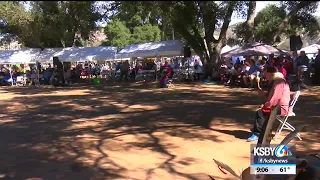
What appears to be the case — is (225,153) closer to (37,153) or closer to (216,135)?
(216,135)

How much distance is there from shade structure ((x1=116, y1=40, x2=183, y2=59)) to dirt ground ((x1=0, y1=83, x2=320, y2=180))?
11.4 metres

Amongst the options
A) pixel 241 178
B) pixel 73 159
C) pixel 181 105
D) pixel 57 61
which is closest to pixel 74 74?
pixel 57 61

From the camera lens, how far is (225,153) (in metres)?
6.46

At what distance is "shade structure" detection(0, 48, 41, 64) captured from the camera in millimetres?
26531

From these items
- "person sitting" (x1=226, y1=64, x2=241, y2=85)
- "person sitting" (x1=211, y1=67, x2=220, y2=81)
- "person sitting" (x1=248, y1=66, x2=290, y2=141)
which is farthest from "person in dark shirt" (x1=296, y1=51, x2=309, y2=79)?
"person sitting" (x1=248, y1=66, x2=290, y2=141)

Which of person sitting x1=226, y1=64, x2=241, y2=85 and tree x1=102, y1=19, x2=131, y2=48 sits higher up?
tree x1=102, y1=19, x2=131, y2=48

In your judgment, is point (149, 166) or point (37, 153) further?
point (37, 153)

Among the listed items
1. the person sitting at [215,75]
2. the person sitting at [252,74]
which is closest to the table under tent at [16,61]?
the person sitting at [215,75]

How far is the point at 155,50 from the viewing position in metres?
24.9

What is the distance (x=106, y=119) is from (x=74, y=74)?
17906mm

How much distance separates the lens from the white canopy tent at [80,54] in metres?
26.5

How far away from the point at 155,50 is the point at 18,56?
379 inches

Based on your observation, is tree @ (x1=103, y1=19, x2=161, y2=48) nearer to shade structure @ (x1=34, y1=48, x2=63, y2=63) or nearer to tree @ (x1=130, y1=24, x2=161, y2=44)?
tree @ (x1=130, y1=24, x2=161, y2=44)

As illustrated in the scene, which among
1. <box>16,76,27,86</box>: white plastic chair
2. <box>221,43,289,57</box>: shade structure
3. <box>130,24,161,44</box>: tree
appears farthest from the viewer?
<box>130,24,161,44</box>: tree
